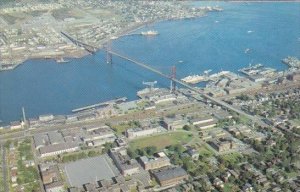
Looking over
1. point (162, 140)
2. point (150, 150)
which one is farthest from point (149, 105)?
point (150, 150)

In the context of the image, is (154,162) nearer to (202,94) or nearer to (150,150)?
(150,150)

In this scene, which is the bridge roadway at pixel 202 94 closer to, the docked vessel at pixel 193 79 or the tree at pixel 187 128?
the docked vessel at pixel 193 79

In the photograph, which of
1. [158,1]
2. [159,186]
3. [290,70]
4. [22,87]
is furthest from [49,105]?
[158,1]

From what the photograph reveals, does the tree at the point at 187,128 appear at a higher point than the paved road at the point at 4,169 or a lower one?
higher

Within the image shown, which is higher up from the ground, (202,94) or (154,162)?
(202,94)

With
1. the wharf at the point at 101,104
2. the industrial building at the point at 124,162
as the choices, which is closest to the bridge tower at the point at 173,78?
the wharf at the point at 101,104

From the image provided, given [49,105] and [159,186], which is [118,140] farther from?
[49,105]
